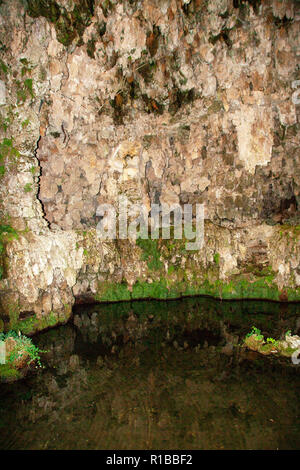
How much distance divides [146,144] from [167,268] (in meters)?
6.26

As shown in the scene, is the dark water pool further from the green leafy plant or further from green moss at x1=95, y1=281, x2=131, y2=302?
green moss at x1=95, y1=281, x2=131, y2=302

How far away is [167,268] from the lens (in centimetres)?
1509

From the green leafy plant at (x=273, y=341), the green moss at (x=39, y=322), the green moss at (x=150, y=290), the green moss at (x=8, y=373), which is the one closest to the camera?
the green moss at (x=8, y=373)

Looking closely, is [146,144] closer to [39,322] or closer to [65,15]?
[65,15]

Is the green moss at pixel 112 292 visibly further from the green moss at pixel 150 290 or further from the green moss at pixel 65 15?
the green moss at pixel 65 15

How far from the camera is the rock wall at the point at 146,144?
33.0 feet

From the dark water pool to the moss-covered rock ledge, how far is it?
244cm

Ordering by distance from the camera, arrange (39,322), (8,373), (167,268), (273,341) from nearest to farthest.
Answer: (8,373) → (273,341) → (39,322) → (167,268)

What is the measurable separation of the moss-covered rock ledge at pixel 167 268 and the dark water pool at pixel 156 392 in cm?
244

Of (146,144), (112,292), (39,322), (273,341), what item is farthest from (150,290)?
(273,341)

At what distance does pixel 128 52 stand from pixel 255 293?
38.1 feet

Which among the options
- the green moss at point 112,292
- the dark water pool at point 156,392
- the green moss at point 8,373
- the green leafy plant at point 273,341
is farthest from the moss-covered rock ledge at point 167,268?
the green leafy plant at point 273,341

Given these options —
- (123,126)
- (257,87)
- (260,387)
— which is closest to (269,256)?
(257,87)

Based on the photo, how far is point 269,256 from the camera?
13578 mm
